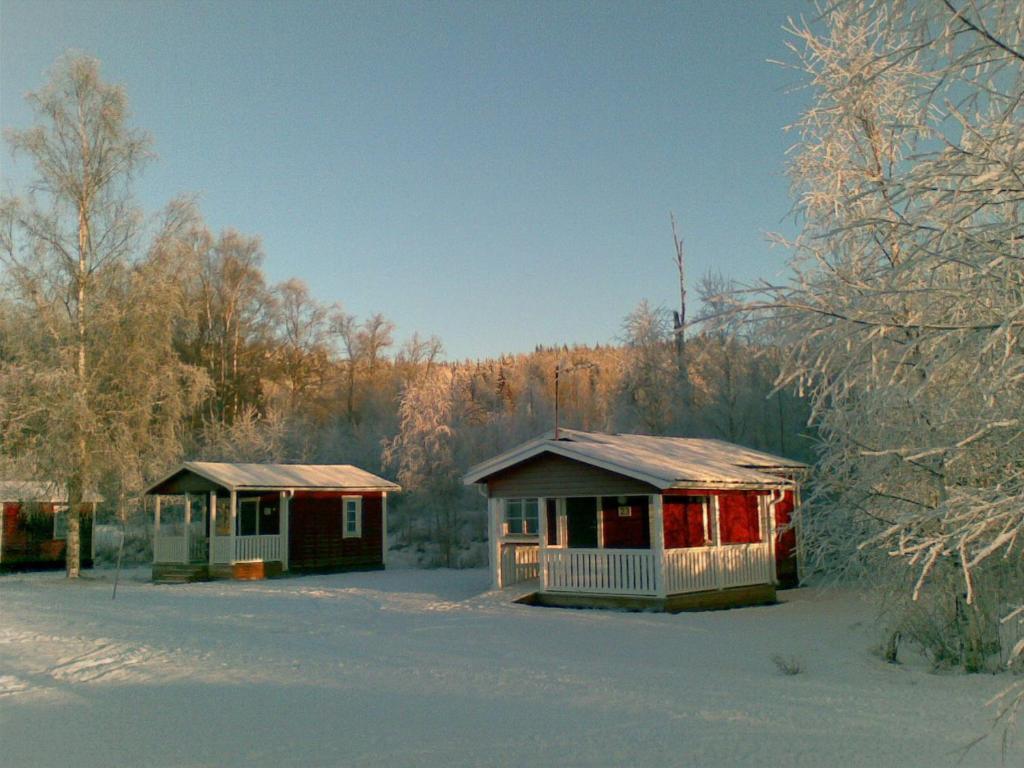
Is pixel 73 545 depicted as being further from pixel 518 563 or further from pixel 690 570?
pixel 690 570

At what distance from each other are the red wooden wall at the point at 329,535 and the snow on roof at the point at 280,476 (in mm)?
444

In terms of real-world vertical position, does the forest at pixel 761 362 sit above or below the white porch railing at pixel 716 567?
above

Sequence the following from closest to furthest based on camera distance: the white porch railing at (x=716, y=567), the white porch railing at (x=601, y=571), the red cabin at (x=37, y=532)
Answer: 1. the white porch railing at (x=601, y=571)
2. the white porch railing at (x=716, y=567)
3. the red cabin at (x=37, y=532)

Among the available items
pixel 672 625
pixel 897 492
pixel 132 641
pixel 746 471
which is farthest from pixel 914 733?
pixel 746 471

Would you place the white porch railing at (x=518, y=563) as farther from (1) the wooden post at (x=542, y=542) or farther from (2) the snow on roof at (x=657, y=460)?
(2) the snow on roof at (x=657, y=460)

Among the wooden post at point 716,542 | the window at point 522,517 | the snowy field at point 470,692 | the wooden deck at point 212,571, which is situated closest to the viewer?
the snowy field at point 470,692

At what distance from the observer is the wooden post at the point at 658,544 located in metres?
16.8

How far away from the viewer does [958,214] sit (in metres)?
3.87

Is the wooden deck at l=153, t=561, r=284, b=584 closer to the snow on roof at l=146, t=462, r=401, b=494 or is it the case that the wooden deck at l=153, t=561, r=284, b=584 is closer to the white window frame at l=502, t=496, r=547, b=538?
the snow on roof at l=146, t=462, r=401, b=494

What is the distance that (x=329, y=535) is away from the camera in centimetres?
2753

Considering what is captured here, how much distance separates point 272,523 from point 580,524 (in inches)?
473

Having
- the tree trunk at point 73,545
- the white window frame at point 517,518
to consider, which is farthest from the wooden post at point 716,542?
the tree trunk at point 73,545

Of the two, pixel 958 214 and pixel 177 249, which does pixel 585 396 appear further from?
pixel 958 214

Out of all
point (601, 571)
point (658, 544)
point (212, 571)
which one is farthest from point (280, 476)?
point (658, 544)
